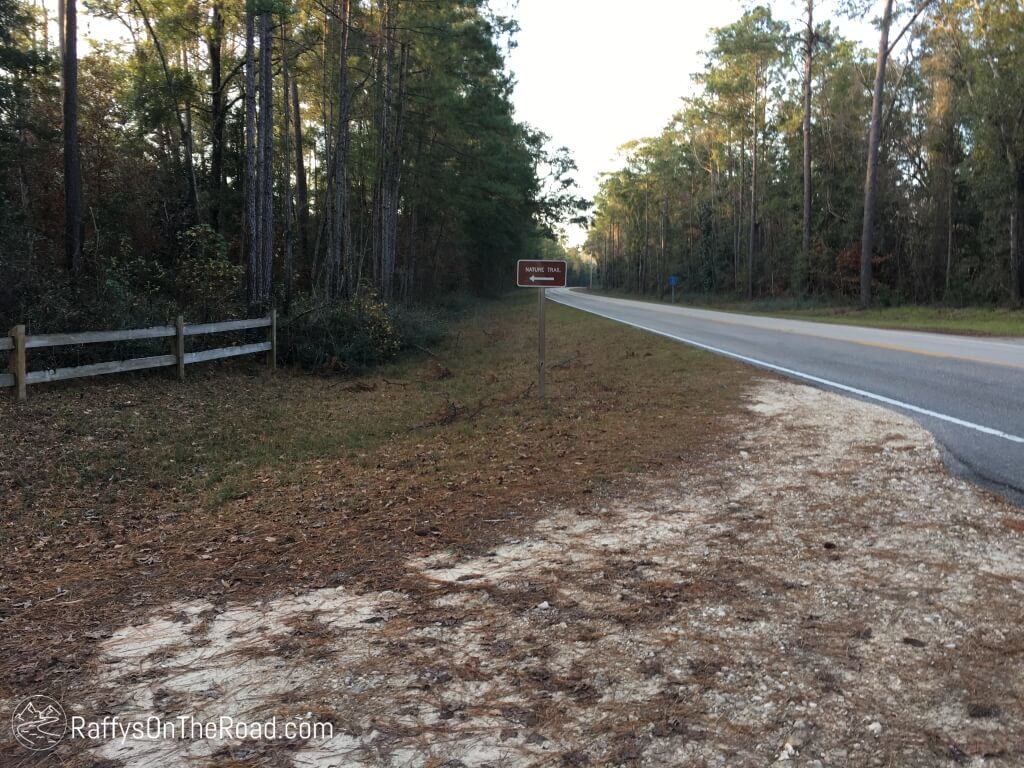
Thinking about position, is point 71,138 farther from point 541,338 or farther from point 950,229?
point 950,229

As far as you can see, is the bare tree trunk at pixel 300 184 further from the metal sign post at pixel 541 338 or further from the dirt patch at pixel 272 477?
the metal sign post at pixel 541 338

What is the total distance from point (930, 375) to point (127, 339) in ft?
41.8

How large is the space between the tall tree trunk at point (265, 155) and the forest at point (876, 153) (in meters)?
25.4

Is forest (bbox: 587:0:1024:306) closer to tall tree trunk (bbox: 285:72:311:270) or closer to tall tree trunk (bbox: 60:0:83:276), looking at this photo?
tall tree trunk (bbox: 285:72:311:270)

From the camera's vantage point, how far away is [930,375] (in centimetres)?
1102

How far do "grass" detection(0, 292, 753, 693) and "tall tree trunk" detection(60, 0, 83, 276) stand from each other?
12.6ft

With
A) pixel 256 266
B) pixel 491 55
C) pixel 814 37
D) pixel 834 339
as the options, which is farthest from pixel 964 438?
pixel 814 37

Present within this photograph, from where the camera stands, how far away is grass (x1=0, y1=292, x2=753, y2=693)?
14.1ft

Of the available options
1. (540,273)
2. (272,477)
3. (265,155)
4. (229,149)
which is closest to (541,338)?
(540,273)

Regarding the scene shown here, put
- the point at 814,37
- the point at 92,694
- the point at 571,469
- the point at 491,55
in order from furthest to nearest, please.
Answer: the point at 814,37
the point at 491,55
the point at 571,469
the point at 92,694

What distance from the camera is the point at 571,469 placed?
6.59m

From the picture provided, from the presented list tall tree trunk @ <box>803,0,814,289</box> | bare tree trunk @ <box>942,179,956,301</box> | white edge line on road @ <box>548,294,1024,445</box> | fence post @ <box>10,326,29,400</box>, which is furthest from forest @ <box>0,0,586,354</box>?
bare tree trunk @ <box>942,179,956,301</box>

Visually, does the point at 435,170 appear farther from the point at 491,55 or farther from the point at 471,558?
the point at 471,558

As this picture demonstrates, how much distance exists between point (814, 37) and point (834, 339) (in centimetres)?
2284
